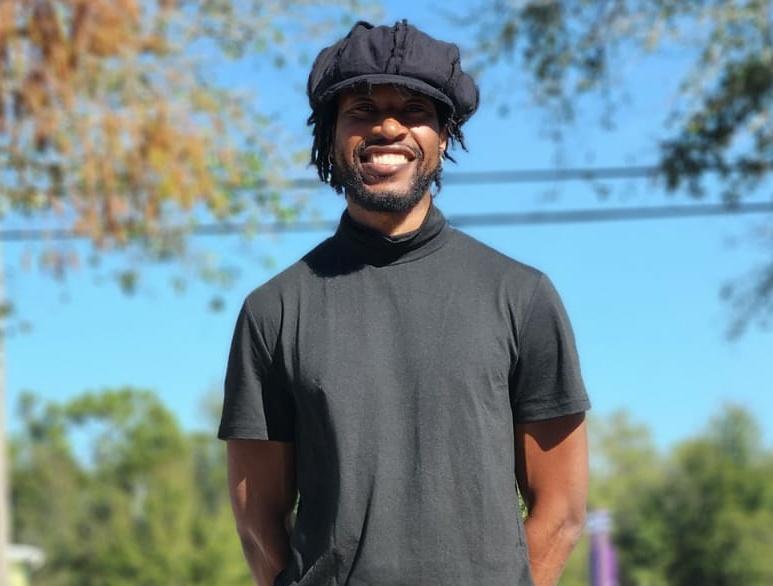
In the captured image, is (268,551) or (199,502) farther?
(199,502)

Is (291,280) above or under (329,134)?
under

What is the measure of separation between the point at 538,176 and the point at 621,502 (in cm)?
4179

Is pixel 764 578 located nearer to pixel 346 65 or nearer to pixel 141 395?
pixel 141 395

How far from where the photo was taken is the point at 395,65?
2.30 meters

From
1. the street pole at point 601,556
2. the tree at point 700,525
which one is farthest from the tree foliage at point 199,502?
the street pole at point 601,556

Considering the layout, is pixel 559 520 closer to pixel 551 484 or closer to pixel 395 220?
pixel 551 484

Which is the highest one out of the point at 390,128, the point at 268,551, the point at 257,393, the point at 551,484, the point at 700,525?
the point at 390,128

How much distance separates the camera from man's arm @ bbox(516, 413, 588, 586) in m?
2.35

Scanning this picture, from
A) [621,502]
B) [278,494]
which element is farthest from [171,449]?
[278,494]

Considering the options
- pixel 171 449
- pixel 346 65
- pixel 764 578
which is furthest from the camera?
pixel 171 449

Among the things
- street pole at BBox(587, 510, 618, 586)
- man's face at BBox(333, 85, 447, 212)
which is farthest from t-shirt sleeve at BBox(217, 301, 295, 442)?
street pole at BBox(587, 510, 618, 586)

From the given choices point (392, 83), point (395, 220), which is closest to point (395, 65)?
point (392, 83)

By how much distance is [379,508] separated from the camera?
2182mm

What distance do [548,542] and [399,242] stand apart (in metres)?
0.57
